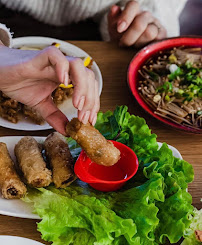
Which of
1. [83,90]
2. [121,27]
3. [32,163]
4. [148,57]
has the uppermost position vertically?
[83,90]

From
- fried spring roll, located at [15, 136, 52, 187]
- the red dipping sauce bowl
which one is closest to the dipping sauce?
the red dipping sauce bowl

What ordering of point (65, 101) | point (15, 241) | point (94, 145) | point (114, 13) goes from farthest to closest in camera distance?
point (114, 13)
point (65, 101)
point (94, 145)
point (15, 241)

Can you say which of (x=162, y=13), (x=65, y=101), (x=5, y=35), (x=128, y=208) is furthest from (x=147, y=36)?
(x=128, y=208)

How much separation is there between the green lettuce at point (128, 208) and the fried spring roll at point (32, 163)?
0.15 feet

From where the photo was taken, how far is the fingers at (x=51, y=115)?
1606 mm

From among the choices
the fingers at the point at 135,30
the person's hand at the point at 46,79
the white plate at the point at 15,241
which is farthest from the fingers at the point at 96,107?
A: the fingers at the point at 135,30

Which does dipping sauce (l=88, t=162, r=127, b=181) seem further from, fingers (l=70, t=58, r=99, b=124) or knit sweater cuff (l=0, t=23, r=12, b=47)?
knit sweater cuff (l=0, t=23, r=12, b=47)

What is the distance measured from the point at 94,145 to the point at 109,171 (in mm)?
182

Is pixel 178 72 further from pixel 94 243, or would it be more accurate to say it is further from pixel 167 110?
pixel 94 243

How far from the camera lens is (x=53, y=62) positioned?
4.25 feet

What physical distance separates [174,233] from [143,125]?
0.54 meters

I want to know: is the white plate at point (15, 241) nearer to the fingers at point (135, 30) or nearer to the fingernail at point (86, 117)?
the fingernail at point (86, 117)

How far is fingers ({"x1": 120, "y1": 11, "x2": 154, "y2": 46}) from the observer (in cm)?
243

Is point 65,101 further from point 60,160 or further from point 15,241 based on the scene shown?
point 15,241
